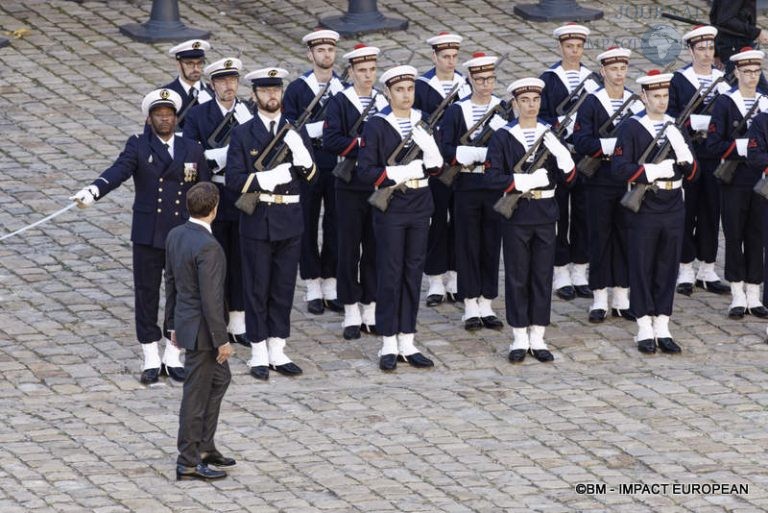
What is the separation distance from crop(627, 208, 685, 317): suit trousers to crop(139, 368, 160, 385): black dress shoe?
3172 millimetres

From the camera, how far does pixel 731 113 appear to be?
1412 centimetres

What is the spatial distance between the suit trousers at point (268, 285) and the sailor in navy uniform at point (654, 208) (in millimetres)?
2234

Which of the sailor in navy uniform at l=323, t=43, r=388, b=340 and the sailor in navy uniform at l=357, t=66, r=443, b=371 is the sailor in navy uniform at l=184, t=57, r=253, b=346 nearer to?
the sailor in navy uniform at l=323, t=43, r=388, b=340

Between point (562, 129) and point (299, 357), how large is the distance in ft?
7.58

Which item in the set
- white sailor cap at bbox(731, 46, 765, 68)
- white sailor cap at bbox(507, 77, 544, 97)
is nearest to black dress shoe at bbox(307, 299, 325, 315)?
white sailor cap at bbox(507, 77, 544, 97)

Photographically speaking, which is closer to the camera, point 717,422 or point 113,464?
point 113,464

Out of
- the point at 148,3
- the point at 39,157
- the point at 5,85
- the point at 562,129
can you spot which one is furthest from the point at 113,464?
the point at 148,3

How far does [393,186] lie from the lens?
1314cm

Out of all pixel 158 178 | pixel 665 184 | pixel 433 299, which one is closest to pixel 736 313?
pixel 665 184

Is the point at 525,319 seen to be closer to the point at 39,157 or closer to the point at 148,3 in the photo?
the point at 39,157

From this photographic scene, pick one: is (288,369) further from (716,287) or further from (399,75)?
(716,287)

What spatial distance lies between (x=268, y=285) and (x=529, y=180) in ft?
5.87

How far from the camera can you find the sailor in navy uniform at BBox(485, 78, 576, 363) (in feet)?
43.5

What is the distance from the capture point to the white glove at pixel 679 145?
13430 mm
